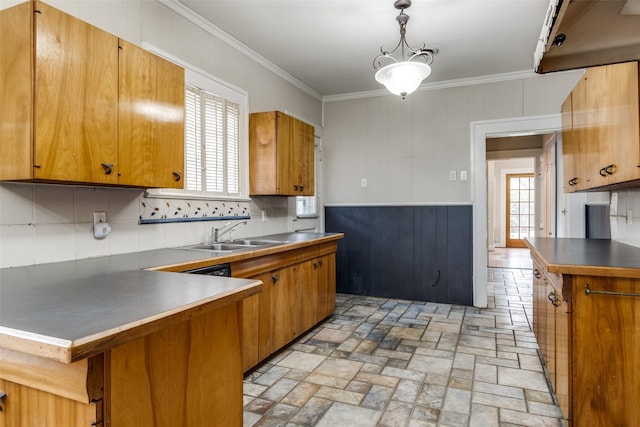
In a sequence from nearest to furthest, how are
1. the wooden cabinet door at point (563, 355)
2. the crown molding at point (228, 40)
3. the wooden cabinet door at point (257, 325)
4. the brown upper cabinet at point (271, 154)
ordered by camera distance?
the wooden cabinet door at point (563, 355) → the wooden cabinet door at point (257, 325) → the crown molding at point (228, 40) → the brown upper cabinet at point (271, 154)

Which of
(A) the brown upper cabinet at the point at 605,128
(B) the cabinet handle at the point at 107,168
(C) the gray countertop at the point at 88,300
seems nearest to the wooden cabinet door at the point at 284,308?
(C) the gray countertop at the point at 88,300

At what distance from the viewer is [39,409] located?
98cm

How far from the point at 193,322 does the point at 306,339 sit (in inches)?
84.3

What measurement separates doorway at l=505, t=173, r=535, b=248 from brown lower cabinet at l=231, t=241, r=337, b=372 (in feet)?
27.3

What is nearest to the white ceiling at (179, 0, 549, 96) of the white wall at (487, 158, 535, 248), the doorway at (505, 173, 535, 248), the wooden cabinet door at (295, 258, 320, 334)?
the wooden cabinet door at (295, 258, 320, 334)

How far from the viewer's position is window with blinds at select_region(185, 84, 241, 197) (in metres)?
2.86

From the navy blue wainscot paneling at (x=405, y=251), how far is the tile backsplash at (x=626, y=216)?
151 cm

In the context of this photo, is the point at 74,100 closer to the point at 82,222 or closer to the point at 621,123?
the point at 82,222

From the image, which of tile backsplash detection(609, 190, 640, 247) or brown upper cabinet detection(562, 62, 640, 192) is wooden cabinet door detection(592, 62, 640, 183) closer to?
brown upper cabinet detection(562, 62, 640, 192)

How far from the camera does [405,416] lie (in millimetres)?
2059

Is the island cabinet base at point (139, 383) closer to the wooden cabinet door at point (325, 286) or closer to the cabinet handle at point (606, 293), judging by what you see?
the cabinet handle at point (606, 293)

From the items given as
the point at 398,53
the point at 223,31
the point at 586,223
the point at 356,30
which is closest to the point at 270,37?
the point at 223,31

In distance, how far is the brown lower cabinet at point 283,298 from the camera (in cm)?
249

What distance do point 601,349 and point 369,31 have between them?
2719 millimetres
